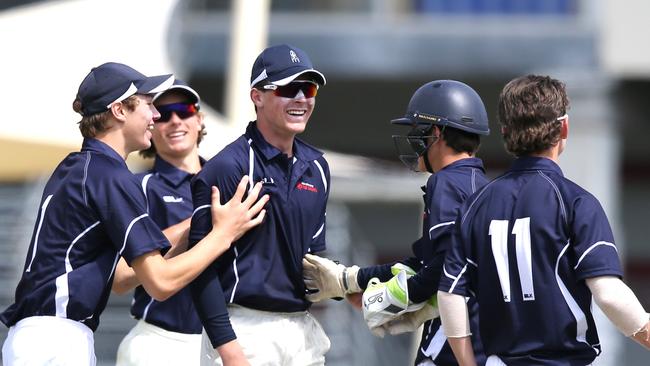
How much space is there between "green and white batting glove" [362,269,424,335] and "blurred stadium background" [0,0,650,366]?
3902 mm

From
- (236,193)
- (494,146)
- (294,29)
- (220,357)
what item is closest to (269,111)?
(236,193)

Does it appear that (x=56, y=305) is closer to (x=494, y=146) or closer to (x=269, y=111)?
(x=269, y=111)

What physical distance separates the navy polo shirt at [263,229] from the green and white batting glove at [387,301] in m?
0.31

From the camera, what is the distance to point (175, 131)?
5863 millimetres

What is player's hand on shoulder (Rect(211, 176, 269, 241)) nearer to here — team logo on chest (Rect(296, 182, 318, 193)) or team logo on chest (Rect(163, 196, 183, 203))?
team logo on chest (Rect(296, 182, 318, 193))

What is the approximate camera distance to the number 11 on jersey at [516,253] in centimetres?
423

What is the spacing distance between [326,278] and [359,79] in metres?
11.3

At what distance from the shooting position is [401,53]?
1573 cm

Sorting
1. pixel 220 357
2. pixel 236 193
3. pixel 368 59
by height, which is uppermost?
pixel 236 193

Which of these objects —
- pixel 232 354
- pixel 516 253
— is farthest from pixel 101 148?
pixel 516 253

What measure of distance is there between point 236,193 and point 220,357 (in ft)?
1.99

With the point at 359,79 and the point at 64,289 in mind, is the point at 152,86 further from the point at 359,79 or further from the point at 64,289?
the point at 359,79

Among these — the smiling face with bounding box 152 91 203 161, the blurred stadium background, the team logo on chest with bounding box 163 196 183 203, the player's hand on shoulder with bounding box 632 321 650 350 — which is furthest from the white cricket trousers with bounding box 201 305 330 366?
the blurred stadium background

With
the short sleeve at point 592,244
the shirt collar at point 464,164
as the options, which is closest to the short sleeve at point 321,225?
the shirt collar at point 464,164
